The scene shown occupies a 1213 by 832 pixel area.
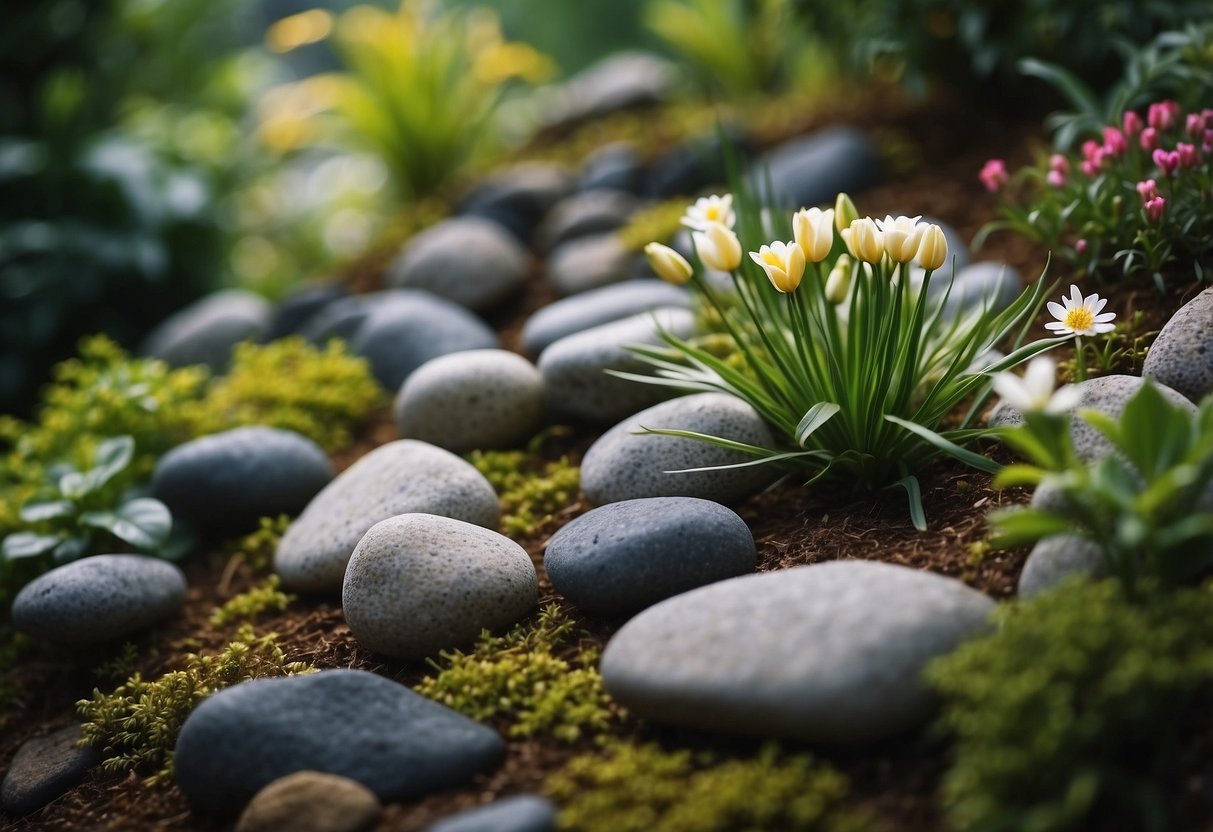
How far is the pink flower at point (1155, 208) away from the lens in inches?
106

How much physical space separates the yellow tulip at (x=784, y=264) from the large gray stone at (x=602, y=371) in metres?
0.89

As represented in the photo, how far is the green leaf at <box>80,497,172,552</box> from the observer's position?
3146mm

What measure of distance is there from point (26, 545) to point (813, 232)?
2687 millimetres

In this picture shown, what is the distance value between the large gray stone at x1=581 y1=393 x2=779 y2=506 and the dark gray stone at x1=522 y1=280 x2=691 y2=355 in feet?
2.77

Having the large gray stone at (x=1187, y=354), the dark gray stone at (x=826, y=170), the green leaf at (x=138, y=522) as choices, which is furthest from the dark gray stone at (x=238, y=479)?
the large gray stone at (x=1187, y=354)

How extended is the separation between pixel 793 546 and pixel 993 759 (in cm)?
97

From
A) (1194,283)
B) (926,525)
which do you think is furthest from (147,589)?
(1194,283)

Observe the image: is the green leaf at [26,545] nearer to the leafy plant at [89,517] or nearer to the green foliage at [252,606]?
the leafy plant at [89,517]

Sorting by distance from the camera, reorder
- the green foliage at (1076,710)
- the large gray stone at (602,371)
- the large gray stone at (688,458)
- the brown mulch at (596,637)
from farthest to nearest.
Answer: the large gray stone at (602,371) → the large gray stone at (688,458) → the brown mulch at (596,637) → the green foliage at (1076,710)

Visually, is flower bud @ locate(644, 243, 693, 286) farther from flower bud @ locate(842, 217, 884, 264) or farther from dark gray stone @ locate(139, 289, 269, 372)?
dark gray stone @ locate(139, 289, 269, 372)

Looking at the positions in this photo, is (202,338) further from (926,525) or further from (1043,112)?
(1043,112)

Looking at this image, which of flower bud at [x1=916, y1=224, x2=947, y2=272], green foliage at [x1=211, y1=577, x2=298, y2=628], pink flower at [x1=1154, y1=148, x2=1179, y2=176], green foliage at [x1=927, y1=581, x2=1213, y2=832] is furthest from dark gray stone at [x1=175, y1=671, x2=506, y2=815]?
pink flower at [x1=1154, y1=148, x2=1179, y2=176]

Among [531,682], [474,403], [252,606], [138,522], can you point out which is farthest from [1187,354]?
[138,522]

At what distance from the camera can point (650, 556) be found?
2404 millimetres
